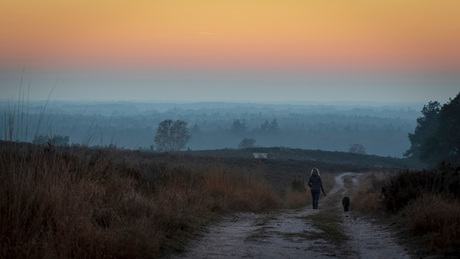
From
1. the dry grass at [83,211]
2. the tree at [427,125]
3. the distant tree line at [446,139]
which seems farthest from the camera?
the tree at [427,125]

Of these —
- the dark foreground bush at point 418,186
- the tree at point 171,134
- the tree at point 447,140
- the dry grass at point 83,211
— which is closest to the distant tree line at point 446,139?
the tree at point 447,140

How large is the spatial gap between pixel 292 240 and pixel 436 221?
2.90m

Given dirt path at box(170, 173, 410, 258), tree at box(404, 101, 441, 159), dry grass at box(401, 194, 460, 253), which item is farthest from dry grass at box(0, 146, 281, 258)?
tree at box(404, 101, 441, 159)

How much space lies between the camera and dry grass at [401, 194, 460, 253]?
10.6m

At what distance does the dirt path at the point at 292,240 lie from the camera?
10.5 meters

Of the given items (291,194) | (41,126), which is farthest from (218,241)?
(291,194)

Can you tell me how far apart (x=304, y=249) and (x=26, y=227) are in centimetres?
495

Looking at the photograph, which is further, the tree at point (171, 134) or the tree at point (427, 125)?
the tree at point (171, 134)

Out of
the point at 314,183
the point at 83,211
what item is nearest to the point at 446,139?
the point at 314,183

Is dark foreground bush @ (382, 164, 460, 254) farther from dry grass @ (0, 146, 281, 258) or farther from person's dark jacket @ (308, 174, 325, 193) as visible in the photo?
person's dark jacket @ (308, 174, 325, 193)

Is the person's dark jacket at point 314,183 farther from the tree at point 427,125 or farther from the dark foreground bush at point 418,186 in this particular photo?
the tree at point 427,125

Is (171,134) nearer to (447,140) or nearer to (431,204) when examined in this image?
(447,140)

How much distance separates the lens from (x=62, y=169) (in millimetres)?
11000

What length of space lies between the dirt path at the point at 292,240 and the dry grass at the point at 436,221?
582mm
